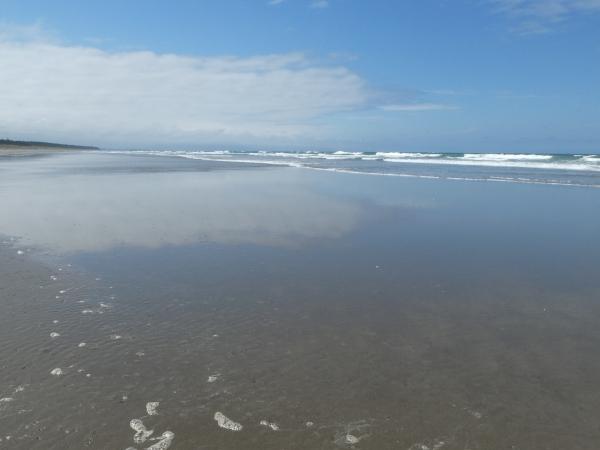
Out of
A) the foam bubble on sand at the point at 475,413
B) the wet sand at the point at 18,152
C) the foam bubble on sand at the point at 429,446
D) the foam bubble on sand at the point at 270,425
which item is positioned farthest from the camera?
the wet sand at the point at 18,152

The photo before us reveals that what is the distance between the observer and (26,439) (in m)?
3.59

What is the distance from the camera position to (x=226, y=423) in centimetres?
383

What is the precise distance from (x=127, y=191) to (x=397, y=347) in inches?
693

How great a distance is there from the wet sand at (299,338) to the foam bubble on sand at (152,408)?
0.8 inches

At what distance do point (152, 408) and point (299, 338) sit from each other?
1946mm

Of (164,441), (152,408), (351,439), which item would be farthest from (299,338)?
(164,441)

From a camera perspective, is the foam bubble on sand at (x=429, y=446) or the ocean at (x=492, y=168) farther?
the ocean at (x=492, y=168)

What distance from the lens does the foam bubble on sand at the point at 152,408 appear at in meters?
3.95

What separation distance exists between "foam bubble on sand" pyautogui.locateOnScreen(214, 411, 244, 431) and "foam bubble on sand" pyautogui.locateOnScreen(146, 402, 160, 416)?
22.5 inches

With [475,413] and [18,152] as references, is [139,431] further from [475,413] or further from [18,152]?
[18,152]

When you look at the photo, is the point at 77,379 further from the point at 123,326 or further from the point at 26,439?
the point at 123,326

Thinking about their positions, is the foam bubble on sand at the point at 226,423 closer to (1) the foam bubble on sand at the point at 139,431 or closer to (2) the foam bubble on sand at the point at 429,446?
(1) the foam bubble on sand at the point at 139,431

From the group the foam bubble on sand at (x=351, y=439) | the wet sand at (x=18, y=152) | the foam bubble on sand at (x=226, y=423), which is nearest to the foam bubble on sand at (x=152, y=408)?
the foam bubble on sand at (x=226, y=423)

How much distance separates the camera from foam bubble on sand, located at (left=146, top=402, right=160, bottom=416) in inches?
155
